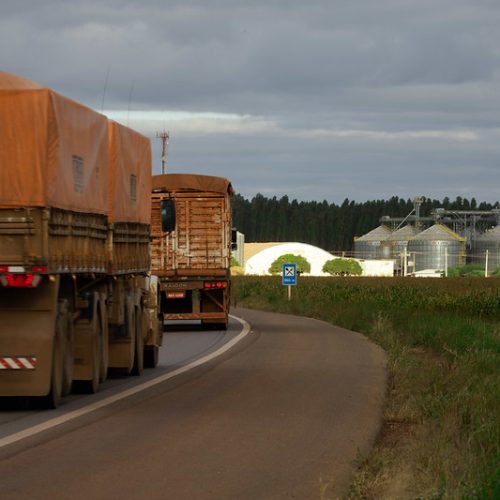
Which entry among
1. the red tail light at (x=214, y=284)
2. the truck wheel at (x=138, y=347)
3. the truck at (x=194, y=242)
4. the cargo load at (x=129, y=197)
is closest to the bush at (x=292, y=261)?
the red tail light at (x=214, y=284)

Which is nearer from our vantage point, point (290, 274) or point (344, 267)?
point (290, 274)

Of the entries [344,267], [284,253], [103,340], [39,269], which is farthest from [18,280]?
[284,253]

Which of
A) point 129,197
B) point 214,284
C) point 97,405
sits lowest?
point 97,405

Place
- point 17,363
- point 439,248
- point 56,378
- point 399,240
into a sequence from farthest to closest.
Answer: point 399,240, point 439,248, point 56,378, point 17,363

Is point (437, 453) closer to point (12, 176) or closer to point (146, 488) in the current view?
point (146, 488)

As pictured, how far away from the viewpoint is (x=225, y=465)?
396 inches

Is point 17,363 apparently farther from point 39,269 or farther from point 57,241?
point 57,241

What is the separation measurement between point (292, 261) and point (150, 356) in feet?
467

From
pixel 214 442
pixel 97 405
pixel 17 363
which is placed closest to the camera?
pixel 214 442

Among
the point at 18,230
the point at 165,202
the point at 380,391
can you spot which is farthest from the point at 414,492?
the point at 165,202

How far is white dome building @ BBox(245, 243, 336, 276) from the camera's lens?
172m

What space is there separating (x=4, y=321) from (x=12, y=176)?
153 cm

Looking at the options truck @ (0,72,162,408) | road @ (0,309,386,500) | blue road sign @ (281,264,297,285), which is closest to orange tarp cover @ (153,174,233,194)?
road @ (0,309,386,500)

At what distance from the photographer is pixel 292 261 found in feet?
535
